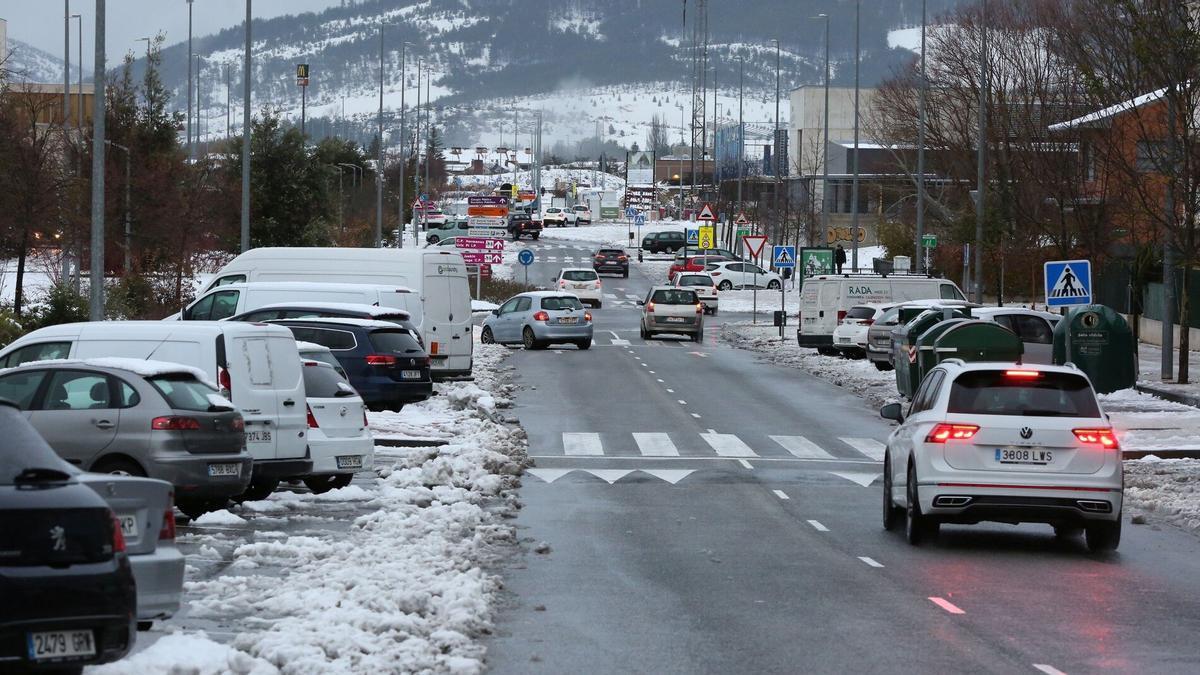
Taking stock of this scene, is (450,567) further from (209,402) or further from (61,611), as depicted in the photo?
(61,611)

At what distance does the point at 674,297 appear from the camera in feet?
178

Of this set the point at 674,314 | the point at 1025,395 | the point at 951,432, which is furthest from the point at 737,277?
the point at 951,432

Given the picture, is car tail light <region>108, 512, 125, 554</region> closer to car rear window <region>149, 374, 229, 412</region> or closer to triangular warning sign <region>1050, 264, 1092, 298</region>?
car rear window <region>149, 374, 229, 412</region>

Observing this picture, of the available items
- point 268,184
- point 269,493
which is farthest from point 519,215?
point 269,493

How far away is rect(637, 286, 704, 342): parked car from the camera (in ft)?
177

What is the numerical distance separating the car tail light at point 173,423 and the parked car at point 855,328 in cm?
2981

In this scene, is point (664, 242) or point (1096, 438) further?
point (664, 242)

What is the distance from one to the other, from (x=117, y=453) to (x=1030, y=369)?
800 cm

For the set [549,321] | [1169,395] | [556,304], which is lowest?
[1169,395]

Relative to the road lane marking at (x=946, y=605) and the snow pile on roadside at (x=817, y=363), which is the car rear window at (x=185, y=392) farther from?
the snow pile on roadside at (x=817, y=363)

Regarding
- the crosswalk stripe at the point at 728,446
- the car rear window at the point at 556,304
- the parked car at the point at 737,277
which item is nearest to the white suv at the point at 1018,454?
the crosswalk stripe at the point at 728,446

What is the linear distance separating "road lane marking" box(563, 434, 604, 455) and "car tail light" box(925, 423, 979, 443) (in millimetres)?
9248

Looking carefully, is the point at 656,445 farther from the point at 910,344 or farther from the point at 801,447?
the point at 910,344

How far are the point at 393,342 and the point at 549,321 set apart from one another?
21.3 meters
